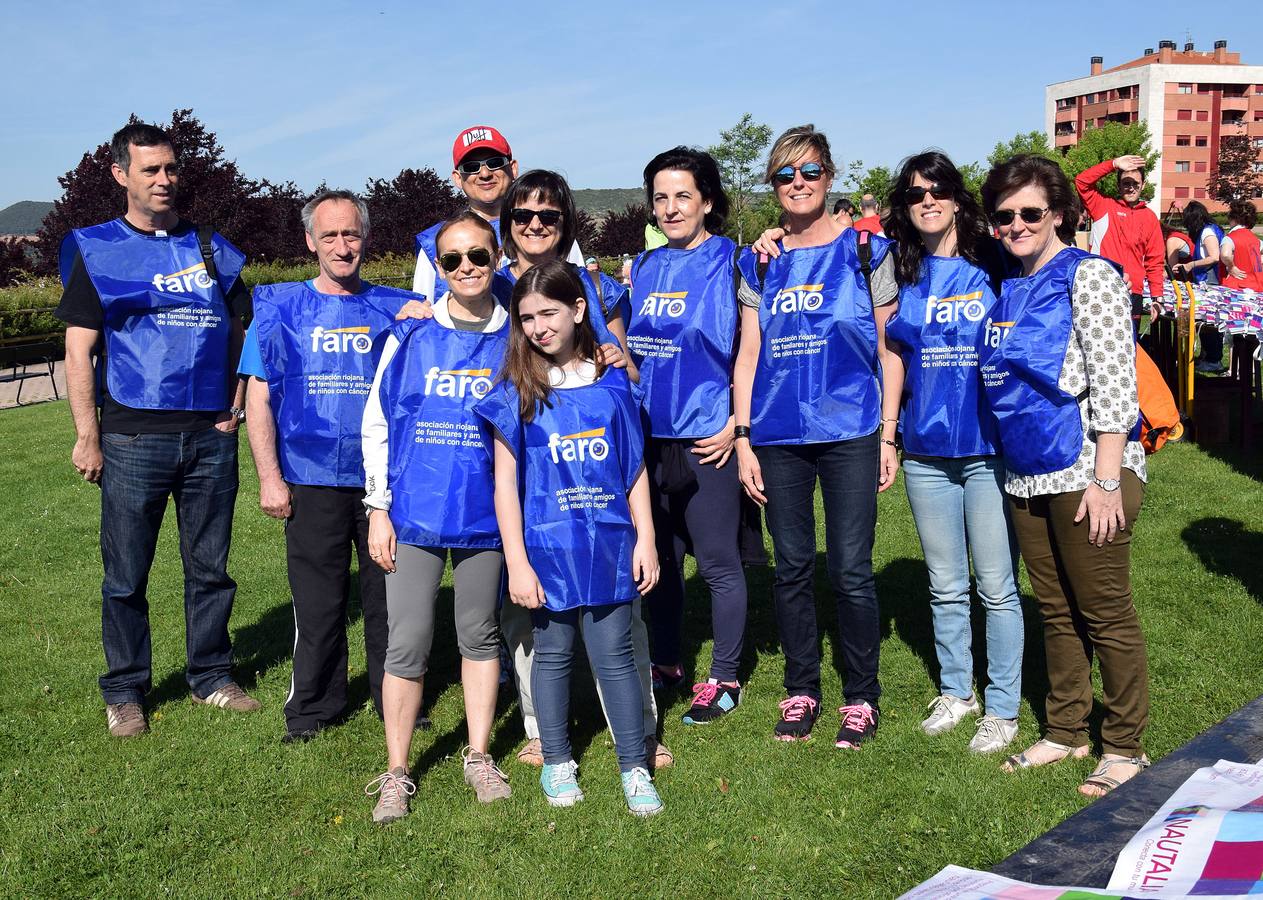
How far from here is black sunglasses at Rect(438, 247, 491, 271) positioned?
3756 mm

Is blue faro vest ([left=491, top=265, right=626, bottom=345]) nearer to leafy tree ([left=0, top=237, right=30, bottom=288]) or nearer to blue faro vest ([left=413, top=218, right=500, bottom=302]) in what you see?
blue faro vest ([left=413, top=218, right=500, bottom=302])

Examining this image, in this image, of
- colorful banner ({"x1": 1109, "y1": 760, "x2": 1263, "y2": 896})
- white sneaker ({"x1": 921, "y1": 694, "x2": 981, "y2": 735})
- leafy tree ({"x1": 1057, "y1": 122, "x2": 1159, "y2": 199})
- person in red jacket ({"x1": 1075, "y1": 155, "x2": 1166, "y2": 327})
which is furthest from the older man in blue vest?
leafy tree ({"x1": 1057, "y1": 122, "x2": 1159, "y2": 199})

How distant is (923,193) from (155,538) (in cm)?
376

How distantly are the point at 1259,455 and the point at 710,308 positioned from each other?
729 centimetres

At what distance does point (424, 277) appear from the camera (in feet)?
15.2

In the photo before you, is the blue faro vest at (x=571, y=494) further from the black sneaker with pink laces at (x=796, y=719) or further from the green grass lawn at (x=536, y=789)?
the black sneaker with pink laces at (x=796, y=719)

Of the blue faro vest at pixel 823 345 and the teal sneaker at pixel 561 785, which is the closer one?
the teal sneaker at pixel 561 785

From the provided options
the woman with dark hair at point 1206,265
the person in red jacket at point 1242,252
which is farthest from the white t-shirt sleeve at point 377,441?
Result: the woman with dark hair at point 1206,265

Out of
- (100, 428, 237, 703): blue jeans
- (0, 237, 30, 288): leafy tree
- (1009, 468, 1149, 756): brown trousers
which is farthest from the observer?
(0, 237, 30, 288): leafy tree

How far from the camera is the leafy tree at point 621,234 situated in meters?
40.4

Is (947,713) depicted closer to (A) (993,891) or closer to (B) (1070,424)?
(B) (1070,424)

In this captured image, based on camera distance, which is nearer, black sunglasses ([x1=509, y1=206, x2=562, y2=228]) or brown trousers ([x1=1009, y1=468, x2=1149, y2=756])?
brown trousers ([x1=1009, y1=468, x2=1149, y2=756])

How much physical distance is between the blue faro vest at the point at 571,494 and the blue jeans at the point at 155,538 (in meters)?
1.98

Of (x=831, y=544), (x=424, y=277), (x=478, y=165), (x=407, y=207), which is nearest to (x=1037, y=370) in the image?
(x=831, y=544)
